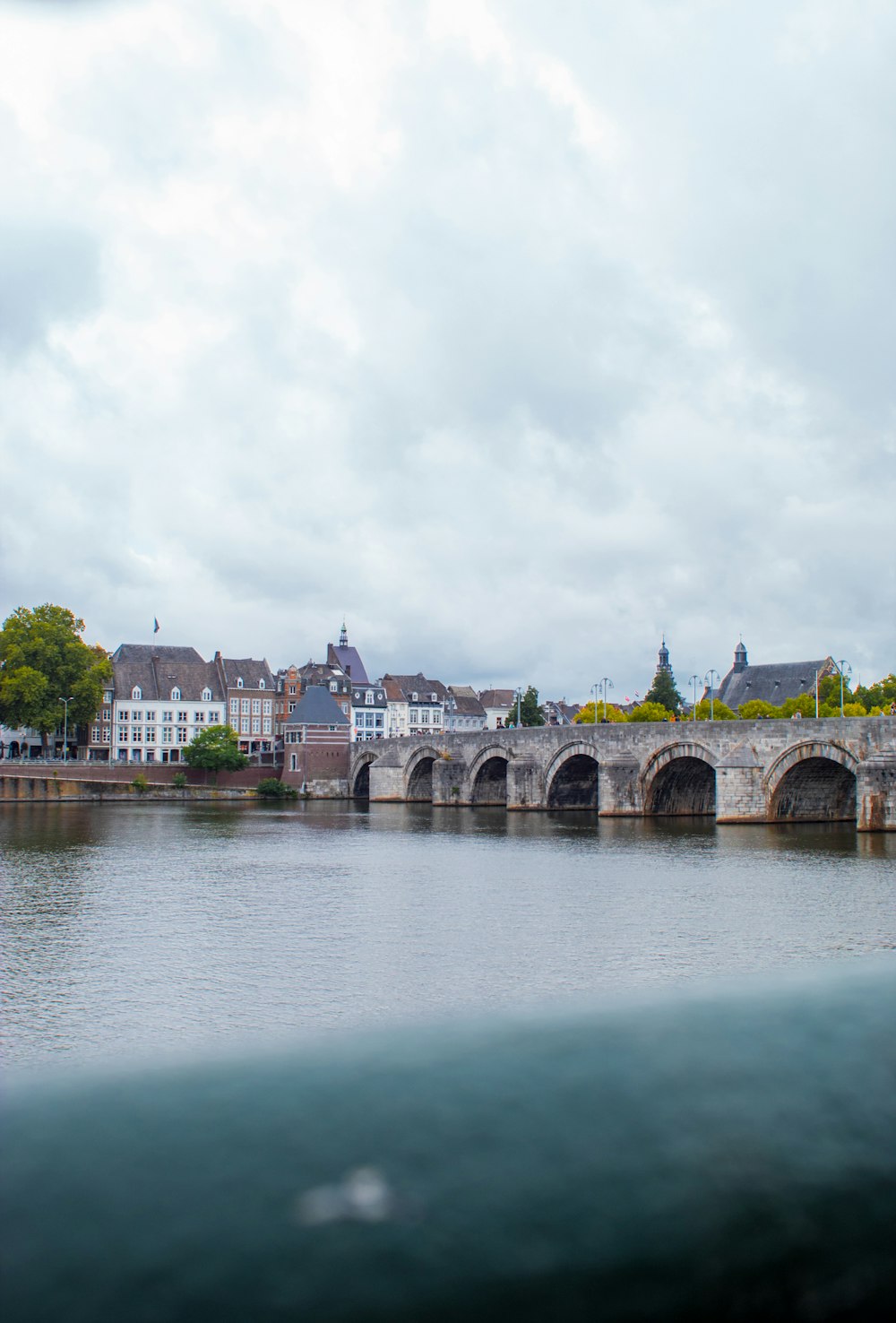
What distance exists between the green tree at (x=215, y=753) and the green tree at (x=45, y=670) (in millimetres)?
7040

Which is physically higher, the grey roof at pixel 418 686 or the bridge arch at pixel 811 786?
the grey roof at pixel 418 686

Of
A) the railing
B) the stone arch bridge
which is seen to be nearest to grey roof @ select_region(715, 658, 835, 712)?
the stone arch bridge

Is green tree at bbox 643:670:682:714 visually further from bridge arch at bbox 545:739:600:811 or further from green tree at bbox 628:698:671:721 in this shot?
bridge arch at bbox 545:739:600:811

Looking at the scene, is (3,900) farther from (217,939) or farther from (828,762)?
(828,762)

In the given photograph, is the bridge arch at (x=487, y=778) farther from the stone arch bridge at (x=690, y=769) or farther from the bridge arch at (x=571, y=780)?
the bridge arch at (x=571, y=780)

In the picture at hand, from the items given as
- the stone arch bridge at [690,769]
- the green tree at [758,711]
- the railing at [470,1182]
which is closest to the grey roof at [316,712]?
the stone arch bridge at [690,769]

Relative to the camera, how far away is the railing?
6238 mm

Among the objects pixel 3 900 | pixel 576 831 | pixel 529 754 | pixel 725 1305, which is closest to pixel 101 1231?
pixel 725 1305

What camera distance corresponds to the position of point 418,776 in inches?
2643

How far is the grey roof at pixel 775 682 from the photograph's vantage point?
75812 mm

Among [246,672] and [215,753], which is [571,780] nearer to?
[215,753]

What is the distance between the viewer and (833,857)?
26500 mm

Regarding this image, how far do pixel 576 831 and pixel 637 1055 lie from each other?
91.9ft

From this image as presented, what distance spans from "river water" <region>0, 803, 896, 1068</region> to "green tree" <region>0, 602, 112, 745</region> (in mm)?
34033
